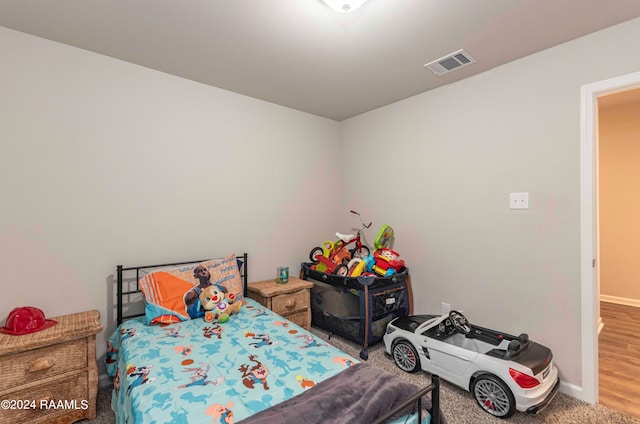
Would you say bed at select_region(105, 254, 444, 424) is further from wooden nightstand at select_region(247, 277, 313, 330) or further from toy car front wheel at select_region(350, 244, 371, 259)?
toy car front wheel at select_region(350, 244, 371, 259)

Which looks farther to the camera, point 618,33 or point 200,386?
point 618,33

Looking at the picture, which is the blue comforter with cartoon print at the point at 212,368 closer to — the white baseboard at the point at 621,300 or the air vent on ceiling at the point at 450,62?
the air vent on ceiling at the point at 450,62

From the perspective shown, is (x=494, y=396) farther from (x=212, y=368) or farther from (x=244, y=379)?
(x=212, y=368)

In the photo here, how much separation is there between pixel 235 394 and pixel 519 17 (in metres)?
2.59

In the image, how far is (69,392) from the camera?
1.79 metres

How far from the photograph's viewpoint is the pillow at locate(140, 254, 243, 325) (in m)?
2.12

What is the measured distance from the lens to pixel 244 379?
1.42 m

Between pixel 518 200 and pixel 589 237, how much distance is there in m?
0.49

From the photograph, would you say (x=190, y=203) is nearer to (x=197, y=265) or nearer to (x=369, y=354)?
(x=197, y=265)

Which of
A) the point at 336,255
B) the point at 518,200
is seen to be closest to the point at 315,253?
the point at 336,255

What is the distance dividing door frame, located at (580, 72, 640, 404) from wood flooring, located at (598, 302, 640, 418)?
8.0 inches

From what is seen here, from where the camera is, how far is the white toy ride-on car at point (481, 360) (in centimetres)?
179

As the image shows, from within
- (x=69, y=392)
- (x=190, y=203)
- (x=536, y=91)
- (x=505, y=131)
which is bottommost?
(x=69, y=392)

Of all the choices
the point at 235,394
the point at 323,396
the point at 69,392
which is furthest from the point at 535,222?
the point at 69,392
